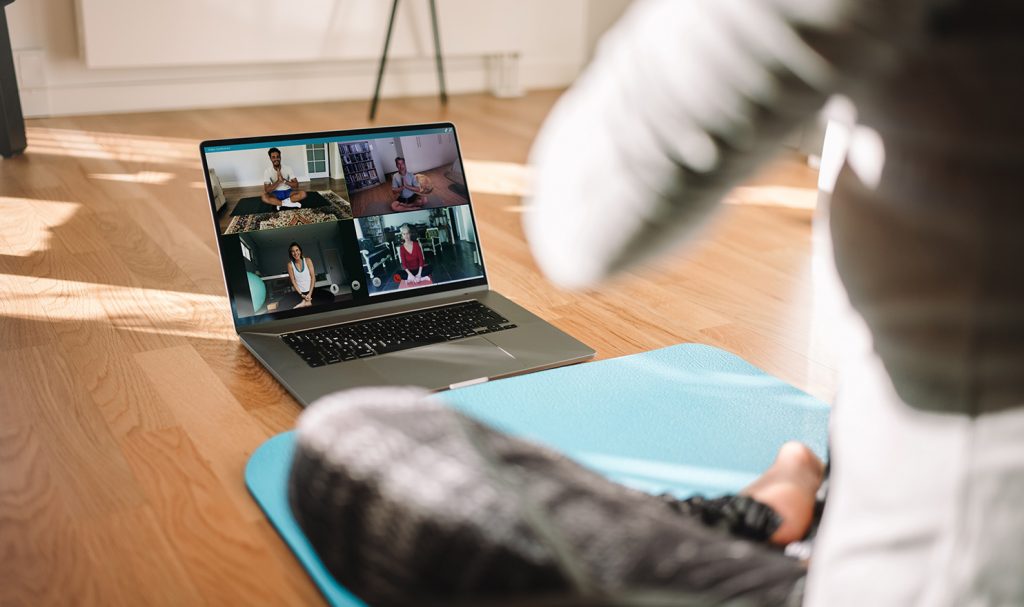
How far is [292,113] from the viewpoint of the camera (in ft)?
11.9

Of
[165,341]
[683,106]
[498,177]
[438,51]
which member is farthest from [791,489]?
[438,51]

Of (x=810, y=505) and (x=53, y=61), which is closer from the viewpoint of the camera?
(x=810, y=505)

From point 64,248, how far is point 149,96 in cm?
177

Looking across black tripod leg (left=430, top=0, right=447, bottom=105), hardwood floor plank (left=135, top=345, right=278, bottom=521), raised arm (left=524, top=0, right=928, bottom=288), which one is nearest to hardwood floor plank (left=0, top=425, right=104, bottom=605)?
hardwood floor plank (left=135, top=345, right=278, bottom=521)

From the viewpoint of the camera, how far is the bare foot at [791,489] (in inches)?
38.6

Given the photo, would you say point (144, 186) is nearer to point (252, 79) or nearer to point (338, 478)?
point (252, 79)

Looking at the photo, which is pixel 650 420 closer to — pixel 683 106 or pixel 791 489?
pixel 791 489

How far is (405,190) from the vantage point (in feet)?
5.12

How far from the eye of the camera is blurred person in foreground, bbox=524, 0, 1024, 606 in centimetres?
43

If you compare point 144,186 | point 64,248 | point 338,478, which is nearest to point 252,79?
point 144,186

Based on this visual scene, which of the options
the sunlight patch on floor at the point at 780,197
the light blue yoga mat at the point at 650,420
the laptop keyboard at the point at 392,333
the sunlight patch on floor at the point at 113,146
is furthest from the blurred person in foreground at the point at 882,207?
the sunlight patch on floor at the point at 113,146

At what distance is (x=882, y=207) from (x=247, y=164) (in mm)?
Answer: 1139

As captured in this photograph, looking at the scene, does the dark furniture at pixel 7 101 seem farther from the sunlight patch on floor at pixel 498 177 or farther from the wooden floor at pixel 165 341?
the sunlight patch on floor at pixel 498 177

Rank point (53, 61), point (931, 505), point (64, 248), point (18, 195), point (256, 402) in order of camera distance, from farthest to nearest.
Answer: point (53, 61) < point (18, 195) < point (64, 248) < point (256, 402) < point (931, 505)
